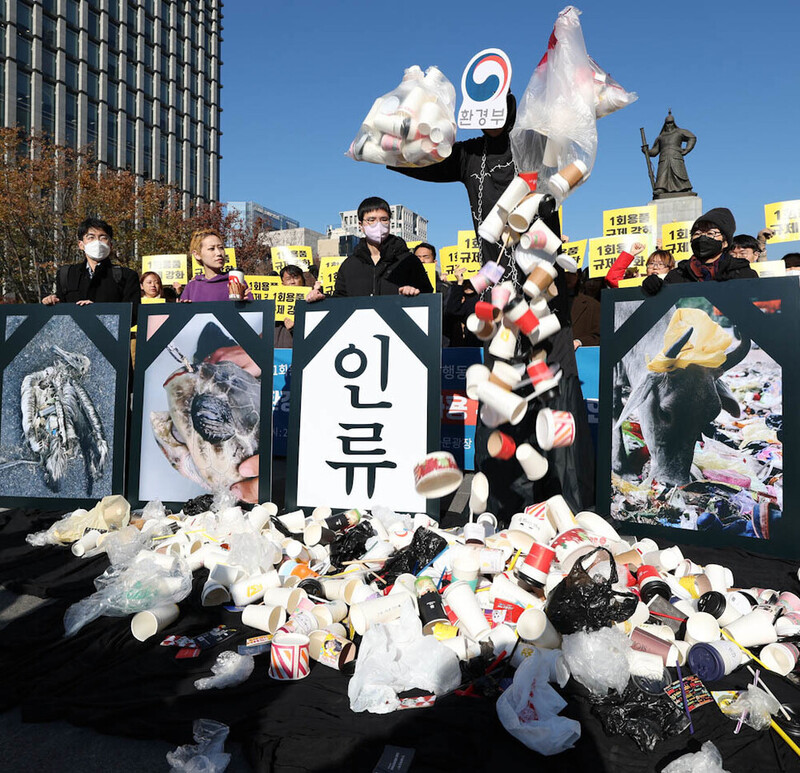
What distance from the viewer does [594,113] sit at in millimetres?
2904

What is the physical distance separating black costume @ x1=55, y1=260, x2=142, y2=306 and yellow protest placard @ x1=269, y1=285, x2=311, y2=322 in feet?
9.15

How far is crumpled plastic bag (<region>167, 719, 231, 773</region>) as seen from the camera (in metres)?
1.83

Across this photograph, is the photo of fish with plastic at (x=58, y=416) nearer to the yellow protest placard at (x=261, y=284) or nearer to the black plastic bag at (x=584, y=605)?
the black plastic bag at (x=584, y=605)

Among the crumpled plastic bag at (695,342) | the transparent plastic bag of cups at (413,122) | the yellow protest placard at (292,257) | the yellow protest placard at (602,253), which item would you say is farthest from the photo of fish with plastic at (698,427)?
the yellow protest placard at (292,257)

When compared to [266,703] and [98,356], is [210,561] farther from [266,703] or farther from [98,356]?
[98,356]

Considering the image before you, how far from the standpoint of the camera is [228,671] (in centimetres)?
233

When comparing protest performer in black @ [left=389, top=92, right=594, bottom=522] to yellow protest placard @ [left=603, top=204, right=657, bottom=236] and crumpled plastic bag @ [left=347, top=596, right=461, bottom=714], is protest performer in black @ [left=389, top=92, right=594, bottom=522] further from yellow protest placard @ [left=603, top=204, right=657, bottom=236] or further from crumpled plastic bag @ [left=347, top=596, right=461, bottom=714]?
yellow protest placard @ [left=603, top=204, right=657, bottom=236]

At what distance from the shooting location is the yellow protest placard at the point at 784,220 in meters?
8.12

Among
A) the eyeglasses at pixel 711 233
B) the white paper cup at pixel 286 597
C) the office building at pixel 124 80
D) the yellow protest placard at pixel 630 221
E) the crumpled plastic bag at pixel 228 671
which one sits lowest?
the crumpled plastic bag at pixel 228 671

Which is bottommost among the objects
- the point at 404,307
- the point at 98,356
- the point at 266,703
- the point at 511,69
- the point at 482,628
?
the point at 266,703

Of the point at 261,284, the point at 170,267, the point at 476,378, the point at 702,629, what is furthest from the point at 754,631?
the point at 170,267

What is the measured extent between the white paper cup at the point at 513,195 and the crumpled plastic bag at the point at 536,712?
6.32 ft

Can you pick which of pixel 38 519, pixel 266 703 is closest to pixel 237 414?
pixel 38 519

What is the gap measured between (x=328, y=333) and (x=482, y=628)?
232 centimetres
